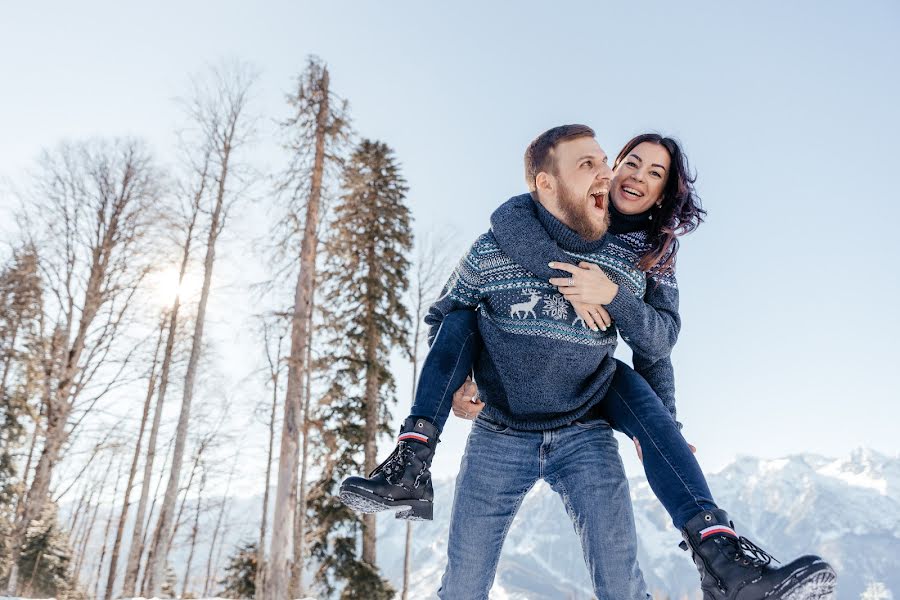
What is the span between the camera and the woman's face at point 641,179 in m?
2.85

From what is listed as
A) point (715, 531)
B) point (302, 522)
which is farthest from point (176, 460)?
point (715, 531)

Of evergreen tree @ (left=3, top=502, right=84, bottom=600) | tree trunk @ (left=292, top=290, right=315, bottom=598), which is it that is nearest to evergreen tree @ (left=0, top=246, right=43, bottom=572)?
evergreen tree @ (left=3, top=502, right=84, bottom=600)

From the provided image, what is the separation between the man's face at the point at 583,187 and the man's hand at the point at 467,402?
0.85 m

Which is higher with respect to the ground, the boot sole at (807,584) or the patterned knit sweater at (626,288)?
the patterned knit sweater at (626,288)

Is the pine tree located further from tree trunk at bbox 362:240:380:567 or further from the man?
the man

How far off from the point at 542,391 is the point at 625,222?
1.02 m

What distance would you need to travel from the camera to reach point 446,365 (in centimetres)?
232

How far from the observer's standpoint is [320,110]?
10805mm

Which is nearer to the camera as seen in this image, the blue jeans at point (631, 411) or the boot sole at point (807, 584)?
the boot sole at point (807, 584)

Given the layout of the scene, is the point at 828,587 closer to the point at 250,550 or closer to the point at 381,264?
the point at 381,264

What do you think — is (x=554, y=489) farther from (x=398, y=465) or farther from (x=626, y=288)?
(x=626, y=288)

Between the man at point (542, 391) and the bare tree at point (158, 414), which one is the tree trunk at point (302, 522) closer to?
the bare tree at point (158, 414)

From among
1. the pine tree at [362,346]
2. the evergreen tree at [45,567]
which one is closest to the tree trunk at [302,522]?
the pine tree at [362,346]

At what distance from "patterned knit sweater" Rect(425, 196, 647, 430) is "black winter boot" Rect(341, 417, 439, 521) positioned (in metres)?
0.43
